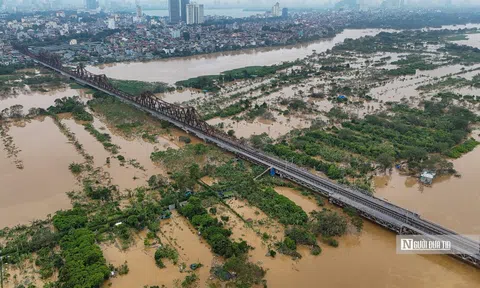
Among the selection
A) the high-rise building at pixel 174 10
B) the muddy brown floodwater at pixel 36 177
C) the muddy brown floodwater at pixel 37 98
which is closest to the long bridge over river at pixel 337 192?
the muddy brown floodwater at pixel 36 177

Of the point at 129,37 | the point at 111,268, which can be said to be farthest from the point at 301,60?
the point at 111,268

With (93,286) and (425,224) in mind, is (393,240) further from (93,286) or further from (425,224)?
(93,286)

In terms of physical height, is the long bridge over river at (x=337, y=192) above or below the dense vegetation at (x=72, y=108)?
above

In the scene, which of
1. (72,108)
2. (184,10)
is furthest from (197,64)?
(184,10)

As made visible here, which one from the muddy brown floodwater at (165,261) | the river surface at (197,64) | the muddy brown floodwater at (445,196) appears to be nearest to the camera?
the muddy brown floodwater at (165,261)

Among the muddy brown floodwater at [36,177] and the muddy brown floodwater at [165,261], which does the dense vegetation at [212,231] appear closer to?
the muddy brown floodwater at [165,261]

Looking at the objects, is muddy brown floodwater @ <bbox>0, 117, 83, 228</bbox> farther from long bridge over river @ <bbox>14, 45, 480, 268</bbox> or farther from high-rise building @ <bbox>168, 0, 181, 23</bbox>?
A: high-rise building @ <bbox>168, 0, 181, 23</bbox>

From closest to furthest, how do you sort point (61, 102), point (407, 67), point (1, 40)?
point (61, 102) < point (407, 67) < point (1, 40)

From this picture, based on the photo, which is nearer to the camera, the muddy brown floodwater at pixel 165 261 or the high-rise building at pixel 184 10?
the muddy brown floodwater at pixel 165 261
